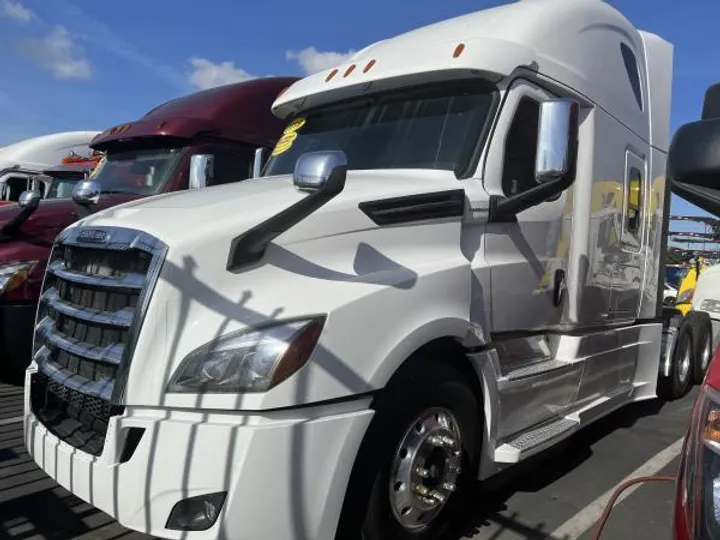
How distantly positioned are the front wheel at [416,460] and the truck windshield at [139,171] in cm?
452

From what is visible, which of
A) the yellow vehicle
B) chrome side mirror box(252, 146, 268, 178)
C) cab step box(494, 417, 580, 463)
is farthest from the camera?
the yellow vehicle

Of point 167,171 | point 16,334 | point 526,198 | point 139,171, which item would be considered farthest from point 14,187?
point 526,198

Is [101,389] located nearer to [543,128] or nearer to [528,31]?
[543,128]

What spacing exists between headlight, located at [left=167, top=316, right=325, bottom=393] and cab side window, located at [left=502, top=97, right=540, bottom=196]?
182cm

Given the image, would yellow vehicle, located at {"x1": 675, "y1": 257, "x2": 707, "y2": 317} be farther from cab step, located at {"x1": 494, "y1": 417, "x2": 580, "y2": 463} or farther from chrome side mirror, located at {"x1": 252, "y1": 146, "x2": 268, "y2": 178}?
chrome side mirror, located at {"x1": 252, "y1": 146, "x2": 268, "y2": 178}

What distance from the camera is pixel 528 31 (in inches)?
162

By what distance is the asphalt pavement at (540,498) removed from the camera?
11.8 ft

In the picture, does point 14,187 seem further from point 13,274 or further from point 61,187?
point 13,274

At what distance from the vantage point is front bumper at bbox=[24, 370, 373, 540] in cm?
246

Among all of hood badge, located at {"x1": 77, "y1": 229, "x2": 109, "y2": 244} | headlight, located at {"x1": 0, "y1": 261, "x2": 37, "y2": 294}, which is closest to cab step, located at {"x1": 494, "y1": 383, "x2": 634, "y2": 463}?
hood badge, located at {"x1": 77, "y1": 229, "x2": 109, "y2": 244}

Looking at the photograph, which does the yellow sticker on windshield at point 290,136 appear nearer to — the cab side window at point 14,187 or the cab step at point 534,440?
the cab step at point 534,440

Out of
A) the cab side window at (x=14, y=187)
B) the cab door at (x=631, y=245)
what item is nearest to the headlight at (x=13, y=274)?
the cab door at (x=631, y=245)

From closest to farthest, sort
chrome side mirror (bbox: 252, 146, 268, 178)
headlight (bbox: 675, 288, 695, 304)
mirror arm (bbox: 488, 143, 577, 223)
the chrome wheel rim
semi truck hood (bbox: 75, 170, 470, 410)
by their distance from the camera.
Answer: semi truck hood (bbox: 75, 170, 470, 410)
the chrome wheel rim
mirror arm (bbox: 488, 143, 577, 223)
chrome side mirror (bbox: 252, 146, 268, 178)
headlight (bbox: 675, 288, 695, 304)

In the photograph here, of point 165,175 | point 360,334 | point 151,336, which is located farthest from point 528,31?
point 165,175
